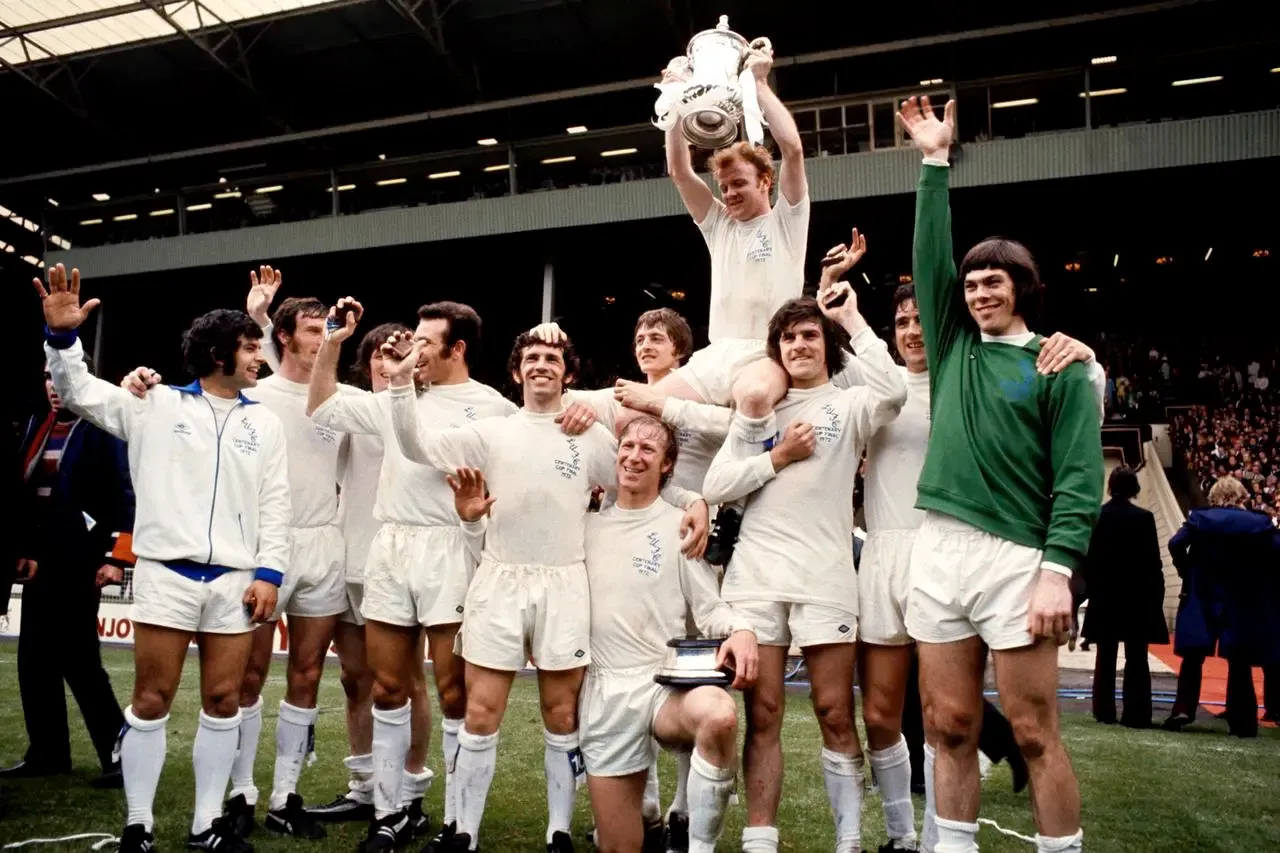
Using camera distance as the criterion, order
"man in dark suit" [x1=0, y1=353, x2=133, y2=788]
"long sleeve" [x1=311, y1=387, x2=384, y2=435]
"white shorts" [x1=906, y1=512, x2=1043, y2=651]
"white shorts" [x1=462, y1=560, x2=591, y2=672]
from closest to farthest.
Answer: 1. "white shorts" [x1=906, y1=512, x2=1043, y2=651]
2. "white shorts" [x1=462, y1=560, x2=591, y2=672]
3. "long sleeve" [x1=311, y1=387, x2=384, y2=435]
4. "man in dark suit" [x1=0, y1=353, x2=133, y2=788]

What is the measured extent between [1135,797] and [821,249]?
19626 millimetres

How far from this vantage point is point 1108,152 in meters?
19.7

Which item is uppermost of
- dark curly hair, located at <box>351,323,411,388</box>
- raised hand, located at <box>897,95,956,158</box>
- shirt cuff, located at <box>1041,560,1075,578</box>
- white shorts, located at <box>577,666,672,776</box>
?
raised hand, located at <box>897,95,956,158</box>

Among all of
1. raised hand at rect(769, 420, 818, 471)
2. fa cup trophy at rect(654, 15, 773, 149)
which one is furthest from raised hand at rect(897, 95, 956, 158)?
raised hand at rect(769, 420, 818, 471)

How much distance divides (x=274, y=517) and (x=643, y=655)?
1.78m

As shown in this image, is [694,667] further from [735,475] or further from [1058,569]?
[1058,569]

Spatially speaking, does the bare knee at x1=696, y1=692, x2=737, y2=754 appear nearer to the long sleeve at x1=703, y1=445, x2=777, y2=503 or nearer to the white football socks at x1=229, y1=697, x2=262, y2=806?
the long sleeve at x1=703, y1=445, x2=777, y2=503

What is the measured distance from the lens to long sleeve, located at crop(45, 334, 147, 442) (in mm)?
4457

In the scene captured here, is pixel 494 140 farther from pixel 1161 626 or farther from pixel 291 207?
pixel 1161 626

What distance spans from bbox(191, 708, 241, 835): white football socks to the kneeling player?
1443 millimetres

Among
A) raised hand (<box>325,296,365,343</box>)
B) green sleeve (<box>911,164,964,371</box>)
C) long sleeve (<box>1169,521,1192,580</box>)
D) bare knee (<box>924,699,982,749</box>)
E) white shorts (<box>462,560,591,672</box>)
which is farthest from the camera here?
long sleeve (<box>1169,521,1192,580</box>)

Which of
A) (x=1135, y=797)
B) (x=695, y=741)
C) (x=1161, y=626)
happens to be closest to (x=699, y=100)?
(x=695, y=741)

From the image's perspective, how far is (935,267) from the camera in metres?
3.99

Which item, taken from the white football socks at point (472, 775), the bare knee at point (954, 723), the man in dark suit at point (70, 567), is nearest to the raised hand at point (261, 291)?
the man in dark suit at point (70, 567)
